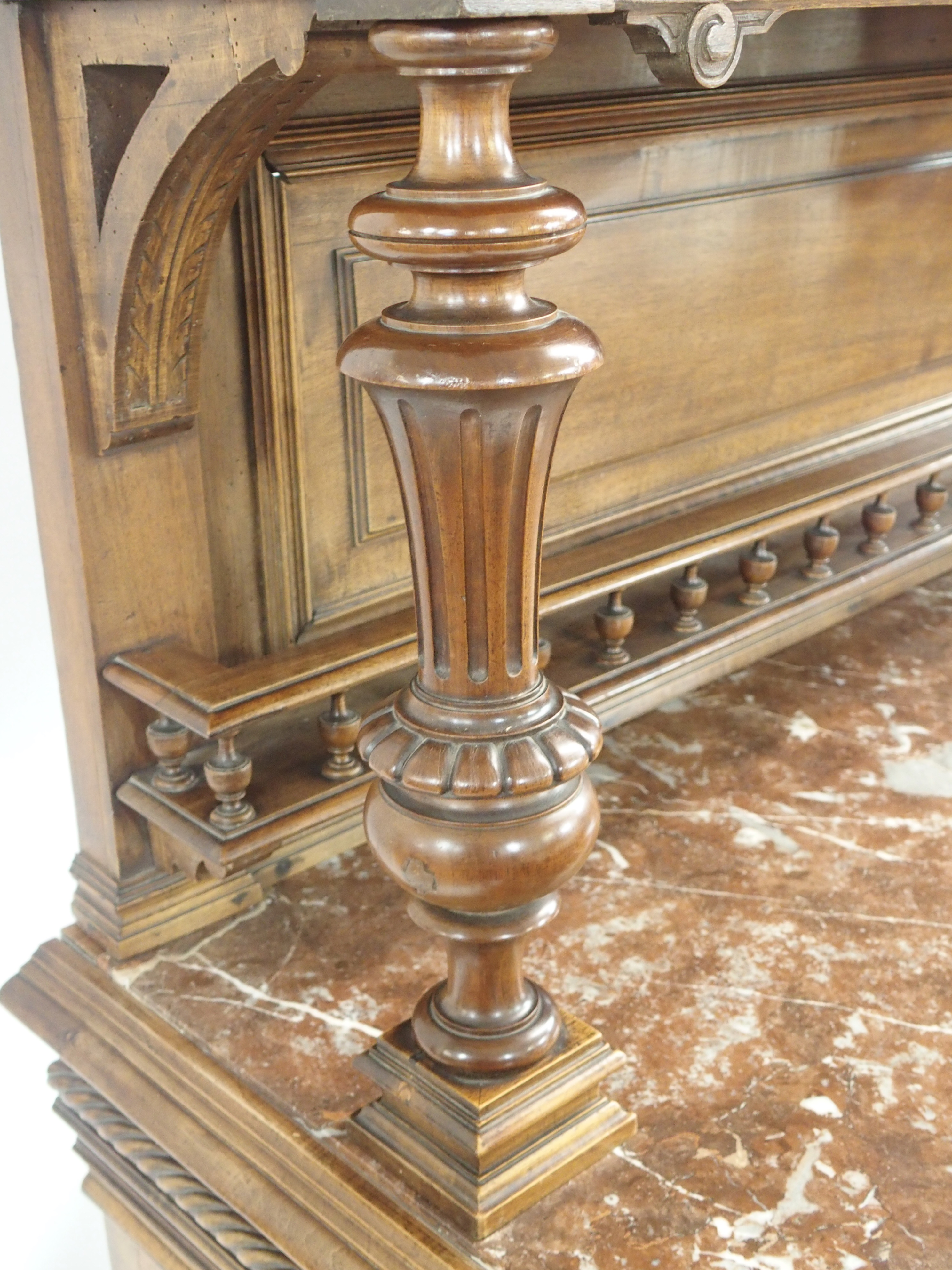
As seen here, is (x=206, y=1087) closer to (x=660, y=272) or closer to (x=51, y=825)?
(x=51, y=825)

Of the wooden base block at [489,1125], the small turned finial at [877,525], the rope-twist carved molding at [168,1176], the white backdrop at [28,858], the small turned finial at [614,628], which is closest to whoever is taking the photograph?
the wooden base block at [489,1125]

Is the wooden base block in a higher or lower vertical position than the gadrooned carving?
lower

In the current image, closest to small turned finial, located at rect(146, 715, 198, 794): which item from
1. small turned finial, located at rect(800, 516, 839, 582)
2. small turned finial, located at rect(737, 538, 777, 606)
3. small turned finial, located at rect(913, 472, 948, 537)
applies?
small turned finial, located at rect(737, 538, 777, 606)

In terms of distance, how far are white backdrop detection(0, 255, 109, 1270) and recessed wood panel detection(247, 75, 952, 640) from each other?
0.29 meters

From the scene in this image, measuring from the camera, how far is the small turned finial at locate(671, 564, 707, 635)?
1.66 m

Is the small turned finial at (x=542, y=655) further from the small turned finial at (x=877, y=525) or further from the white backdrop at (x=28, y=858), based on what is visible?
the small turned finial at (x=877, y=525)

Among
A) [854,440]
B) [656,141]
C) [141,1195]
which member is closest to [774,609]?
[854,440]

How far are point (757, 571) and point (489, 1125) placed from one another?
0.93m

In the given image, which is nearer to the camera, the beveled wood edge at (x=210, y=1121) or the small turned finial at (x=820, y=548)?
the beveled wood edge at (x=210, y=1121)

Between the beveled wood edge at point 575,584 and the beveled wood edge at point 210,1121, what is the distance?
1.00 ft

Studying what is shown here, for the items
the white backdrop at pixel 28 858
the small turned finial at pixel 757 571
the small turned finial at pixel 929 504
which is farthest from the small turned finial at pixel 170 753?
the small turned finial at pixel 929 504

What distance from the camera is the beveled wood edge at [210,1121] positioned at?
1.03 meters

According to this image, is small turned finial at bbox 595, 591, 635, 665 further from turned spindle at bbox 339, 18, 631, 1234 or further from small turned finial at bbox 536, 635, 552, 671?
turned spindle at bbox 339, 18, 631, 1234

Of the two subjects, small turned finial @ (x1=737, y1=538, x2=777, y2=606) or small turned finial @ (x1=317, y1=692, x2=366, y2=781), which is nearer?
small turned finial @ (x1=317, y1=692, x2=366, y2=781)
